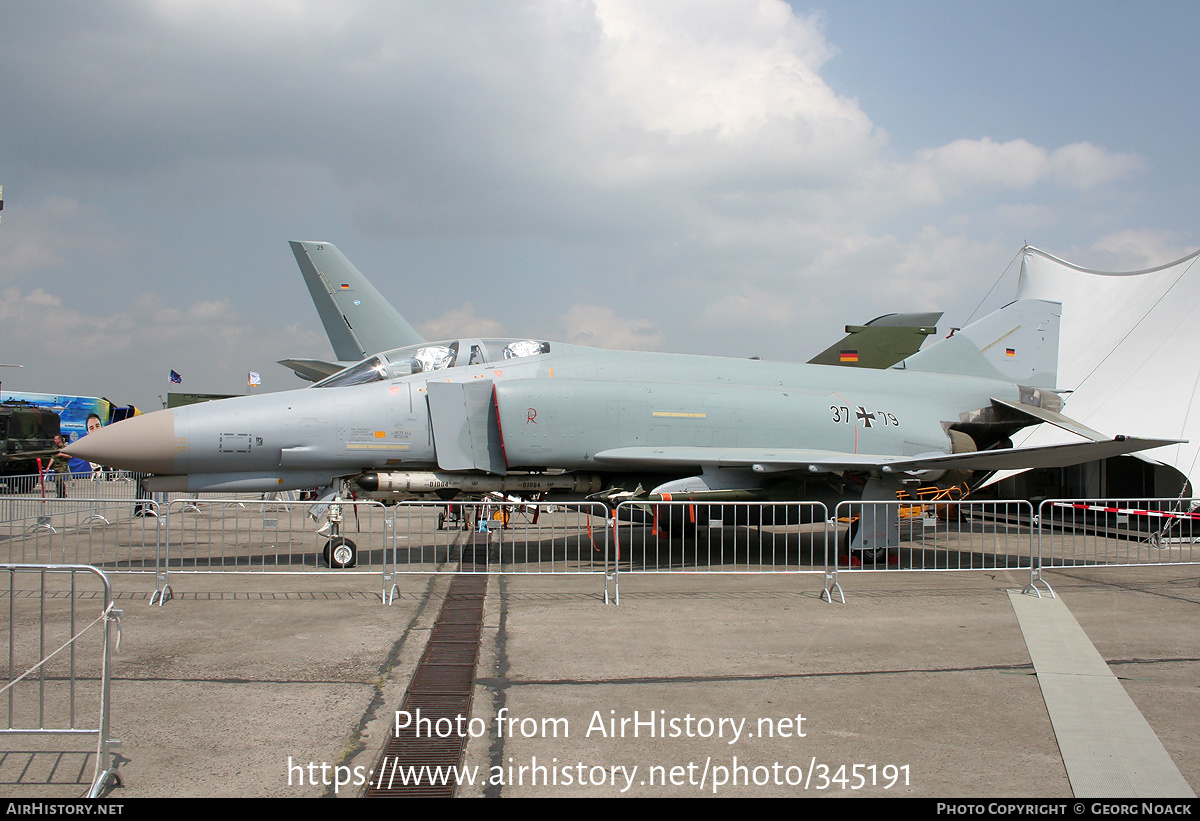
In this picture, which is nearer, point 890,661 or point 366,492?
point 890,661

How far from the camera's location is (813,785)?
126 inches

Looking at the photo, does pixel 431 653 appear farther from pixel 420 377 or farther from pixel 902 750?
pixel 420 377

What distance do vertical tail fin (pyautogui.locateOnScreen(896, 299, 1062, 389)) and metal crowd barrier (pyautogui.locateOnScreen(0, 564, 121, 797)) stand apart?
1193 cm

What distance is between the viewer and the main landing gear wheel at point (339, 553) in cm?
850

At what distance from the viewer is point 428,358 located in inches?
367

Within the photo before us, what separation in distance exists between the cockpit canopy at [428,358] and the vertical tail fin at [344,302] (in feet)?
30.1

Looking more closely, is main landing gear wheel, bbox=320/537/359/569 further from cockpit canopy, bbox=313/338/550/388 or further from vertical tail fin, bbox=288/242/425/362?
vertical tail fin, bbox=288/242/425/362

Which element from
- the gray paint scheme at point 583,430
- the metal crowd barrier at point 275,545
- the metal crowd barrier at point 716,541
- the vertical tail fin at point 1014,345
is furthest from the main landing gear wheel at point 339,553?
the vertical tail fin at point 1014,345

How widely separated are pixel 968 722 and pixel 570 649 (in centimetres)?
250

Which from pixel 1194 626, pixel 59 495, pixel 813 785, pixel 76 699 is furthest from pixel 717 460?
pixel 59 495

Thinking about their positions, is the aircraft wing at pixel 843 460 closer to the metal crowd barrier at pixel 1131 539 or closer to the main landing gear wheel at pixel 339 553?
the metal crowd barrier at pixel 1131 539

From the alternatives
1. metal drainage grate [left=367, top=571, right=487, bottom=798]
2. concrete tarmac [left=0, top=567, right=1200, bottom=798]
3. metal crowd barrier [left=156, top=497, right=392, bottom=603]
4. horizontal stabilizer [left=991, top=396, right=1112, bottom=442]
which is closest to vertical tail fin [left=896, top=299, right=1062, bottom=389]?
horizontal stabilizer [left=991, top=396, right=1112, bottom=442]

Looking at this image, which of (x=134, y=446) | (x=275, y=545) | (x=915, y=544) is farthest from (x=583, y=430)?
(x=915, y=544)

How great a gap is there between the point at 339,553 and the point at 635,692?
5.19 m
